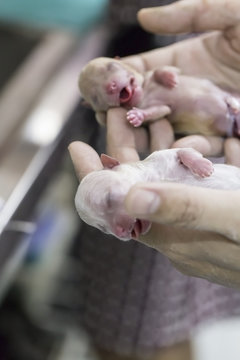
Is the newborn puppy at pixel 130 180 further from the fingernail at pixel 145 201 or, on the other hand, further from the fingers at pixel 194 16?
the fingers at pixel 194 16

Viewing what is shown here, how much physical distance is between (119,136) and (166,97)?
0.34 ft

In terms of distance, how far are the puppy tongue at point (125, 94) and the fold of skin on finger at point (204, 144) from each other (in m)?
0.09

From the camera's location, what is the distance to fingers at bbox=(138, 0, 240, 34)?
2.59 feet

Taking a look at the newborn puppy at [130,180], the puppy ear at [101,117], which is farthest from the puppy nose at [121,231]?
the puppy ear at [101,117]

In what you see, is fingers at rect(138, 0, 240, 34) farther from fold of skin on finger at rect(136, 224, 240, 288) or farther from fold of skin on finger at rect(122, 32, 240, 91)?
fold of skin on finger at rect(136, 224, 240, 288)

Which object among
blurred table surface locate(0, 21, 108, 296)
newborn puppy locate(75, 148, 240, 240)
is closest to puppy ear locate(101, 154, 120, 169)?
newborn puppy locate(75, 148, 240, 240)

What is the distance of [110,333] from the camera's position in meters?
1.10

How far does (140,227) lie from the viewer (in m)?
0.58

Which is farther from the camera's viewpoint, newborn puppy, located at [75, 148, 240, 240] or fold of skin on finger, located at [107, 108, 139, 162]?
fold of skin on finger, located at [107, 108, 139, 162]

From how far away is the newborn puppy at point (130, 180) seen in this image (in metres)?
Answer: 0.57

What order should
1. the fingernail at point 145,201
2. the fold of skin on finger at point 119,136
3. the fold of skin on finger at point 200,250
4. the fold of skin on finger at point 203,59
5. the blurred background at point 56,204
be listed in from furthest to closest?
the blurred background at point 56,204 → the fold of skin on finger at point 203,59 → the fold of skin on finger at point 119,136 → the fold of skin on finger at point 200,250 → the fingernail at point 145,201

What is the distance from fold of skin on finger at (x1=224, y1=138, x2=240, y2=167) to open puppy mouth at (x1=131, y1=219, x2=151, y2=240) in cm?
20

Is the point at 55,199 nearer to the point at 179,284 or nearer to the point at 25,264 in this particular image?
the point at 25,264

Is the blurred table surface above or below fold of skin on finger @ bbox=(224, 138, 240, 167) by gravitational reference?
above
